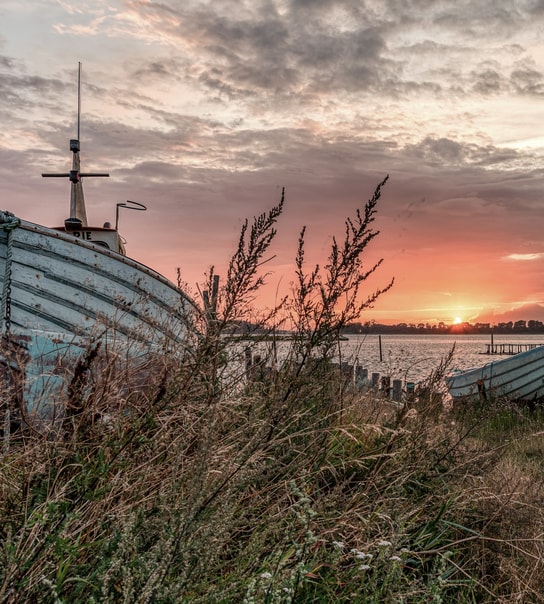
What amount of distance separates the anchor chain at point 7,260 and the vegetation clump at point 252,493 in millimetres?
1777

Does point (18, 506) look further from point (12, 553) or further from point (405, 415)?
point (405, 415)

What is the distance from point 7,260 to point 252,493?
3.30 meters

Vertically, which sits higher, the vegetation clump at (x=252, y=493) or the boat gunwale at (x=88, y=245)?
the boat gunwale at (x=88, y=245)

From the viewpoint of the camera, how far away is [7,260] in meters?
4.97

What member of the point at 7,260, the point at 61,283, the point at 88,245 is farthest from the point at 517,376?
the point at 7,260

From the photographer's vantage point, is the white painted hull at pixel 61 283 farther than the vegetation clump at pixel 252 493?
Yes

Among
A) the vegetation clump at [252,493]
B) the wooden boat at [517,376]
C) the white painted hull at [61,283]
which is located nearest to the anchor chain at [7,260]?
the white painted hull at [61,283]

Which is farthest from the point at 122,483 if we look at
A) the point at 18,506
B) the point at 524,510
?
the point at 524,510

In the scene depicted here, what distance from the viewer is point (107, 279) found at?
5730 millimetres

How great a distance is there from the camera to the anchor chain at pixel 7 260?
4715mm

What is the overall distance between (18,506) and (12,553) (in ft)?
1.62

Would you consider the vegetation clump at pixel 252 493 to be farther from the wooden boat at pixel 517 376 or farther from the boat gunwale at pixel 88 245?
the wooden boat at pixel 517 376

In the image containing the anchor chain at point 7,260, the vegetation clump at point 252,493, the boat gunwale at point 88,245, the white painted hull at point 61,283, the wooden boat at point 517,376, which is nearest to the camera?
the vegetation clump at point 252,493

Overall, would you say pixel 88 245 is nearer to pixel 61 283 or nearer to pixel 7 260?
pixel 61 283
